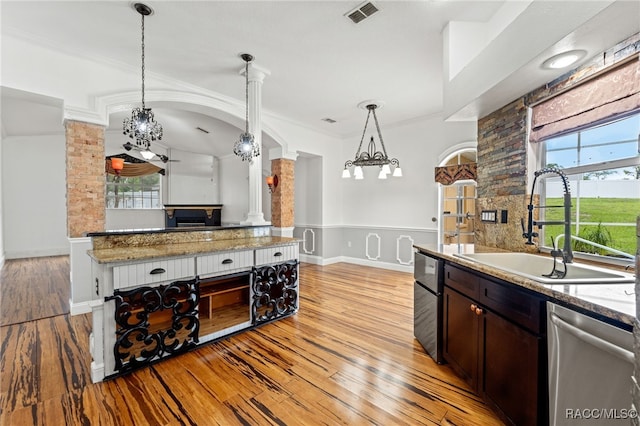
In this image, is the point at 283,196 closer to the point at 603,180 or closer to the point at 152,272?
the point at 152,272

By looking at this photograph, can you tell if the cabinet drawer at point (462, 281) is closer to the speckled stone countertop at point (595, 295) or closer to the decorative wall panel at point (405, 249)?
the speckled stone countertop at point (595, 295)

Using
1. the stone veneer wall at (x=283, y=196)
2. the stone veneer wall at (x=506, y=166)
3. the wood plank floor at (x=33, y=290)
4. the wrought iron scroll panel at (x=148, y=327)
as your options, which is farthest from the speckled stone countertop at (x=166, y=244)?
the stone veneer wall at (x=506, y=166)

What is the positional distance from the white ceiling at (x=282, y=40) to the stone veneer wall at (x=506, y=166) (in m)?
0.20

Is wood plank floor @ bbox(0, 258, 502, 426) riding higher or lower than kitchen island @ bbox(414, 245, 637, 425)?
lower

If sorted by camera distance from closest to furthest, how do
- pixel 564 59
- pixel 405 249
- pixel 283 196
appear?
pixel 564 59, pixel 283 196, pixel 405 249

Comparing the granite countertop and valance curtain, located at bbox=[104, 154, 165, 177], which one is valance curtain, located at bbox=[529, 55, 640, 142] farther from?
valance curtain, located at bbox=[104, 154, 165, 177]

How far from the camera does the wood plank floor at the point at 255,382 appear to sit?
5.78ft

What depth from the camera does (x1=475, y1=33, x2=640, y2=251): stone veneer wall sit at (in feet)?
8.34

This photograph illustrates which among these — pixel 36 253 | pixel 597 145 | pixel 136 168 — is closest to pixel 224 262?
pixel 597 145

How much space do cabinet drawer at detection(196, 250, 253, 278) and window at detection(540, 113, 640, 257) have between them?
105 inches

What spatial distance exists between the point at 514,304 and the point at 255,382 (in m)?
1.84

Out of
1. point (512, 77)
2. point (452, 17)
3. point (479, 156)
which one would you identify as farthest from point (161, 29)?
point (479, 156)

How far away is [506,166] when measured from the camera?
9.17ft

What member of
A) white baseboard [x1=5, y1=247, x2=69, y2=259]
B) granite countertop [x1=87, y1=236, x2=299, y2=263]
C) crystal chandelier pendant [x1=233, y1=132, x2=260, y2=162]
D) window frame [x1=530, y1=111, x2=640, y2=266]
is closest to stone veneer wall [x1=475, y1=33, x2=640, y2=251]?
window frame [x1=530, y1=111, x2=640, y2=266]
